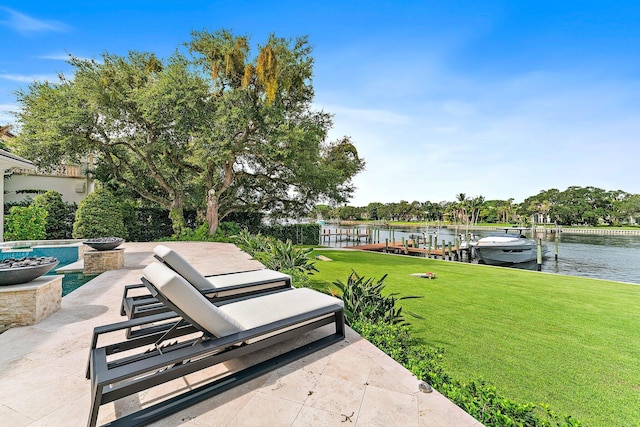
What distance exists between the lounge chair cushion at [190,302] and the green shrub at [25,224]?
1324 centimetres

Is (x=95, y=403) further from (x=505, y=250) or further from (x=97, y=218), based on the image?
(x=505, y=250)

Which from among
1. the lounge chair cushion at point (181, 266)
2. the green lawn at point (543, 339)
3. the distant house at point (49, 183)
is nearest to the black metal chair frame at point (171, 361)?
the lounge chair cushion at point (181, 266)

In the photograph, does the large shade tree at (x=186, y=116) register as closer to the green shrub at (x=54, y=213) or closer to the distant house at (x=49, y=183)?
the green shrub at (x=54, y=213)

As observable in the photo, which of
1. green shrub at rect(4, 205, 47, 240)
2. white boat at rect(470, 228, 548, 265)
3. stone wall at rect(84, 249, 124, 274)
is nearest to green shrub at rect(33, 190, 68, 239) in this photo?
green shrub at rect(4, 205, 47, 240)

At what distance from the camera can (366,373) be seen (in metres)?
2.52

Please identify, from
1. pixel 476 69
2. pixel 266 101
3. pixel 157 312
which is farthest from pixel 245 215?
pixel 157 312

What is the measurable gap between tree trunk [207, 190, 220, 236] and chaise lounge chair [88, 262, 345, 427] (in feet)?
45.4

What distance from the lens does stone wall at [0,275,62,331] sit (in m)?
3.30

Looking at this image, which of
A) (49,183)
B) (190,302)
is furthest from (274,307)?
(49,183)

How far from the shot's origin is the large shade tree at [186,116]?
1316cm

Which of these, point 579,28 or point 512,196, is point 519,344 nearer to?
point 579,28

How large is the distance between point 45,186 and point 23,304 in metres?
17.9

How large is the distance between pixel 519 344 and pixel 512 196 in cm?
9555

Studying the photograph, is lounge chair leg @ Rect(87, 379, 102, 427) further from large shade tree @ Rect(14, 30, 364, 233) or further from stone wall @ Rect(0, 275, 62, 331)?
large shade tree @ Rect(14, 30, 364, 233)
